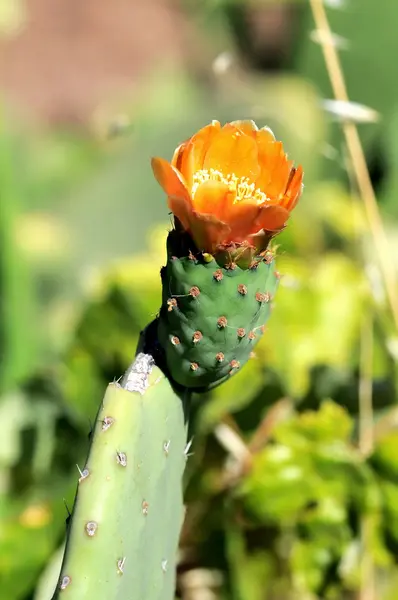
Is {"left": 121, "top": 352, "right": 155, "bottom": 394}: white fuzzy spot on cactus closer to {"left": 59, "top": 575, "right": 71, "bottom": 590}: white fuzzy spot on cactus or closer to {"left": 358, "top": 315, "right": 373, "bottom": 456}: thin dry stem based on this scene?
{"left": 59, "top": 575, "right": 71, "bottom": 590}: white fuzzy spot on cactus

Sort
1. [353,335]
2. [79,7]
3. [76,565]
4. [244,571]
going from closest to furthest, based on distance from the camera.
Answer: [76,565] → [244,571] → [353,335] → [79,7]

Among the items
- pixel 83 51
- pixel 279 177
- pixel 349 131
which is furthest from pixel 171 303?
pixel 83 51

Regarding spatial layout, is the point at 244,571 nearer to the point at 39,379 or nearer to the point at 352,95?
the point at 39,379

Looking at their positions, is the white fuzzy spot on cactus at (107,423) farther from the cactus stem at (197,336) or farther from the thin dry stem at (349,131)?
the thin dry stem at (349,131)

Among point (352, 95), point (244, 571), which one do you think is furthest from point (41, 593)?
point (352, 95)

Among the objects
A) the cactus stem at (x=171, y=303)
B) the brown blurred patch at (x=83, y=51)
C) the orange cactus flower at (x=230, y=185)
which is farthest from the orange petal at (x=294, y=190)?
the brown blurred patch at (x=83, y=51)

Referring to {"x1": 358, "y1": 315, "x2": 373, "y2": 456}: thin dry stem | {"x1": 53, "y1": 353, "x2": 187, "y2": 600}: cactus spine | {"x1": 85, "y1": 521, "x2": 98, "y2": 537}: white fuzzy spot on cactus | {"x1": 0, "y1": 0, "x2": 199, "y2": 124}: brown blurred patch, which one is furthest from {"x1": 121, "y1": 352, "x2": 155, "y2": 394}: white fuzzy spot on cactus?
{"x1": 0, "y1": 0, "x2": 199, "y2": 124}: brown blurred patch

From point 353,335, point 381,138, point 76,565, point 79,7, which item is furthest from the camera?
point 79,7
